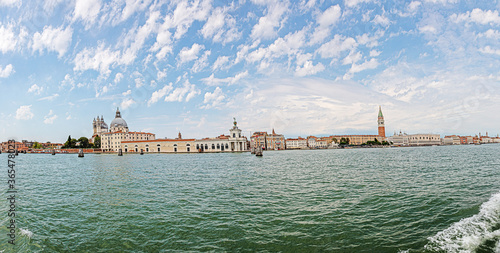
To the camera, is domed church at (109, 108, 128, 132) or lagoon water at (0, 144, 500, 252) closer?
lagoon water at (0, 144, 500, 252)

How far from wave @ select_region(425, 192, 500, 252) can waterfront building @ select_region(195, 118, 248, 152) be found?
100m

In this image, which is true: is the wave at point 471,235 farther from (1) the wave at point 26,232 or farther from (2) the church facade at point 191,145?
(2) the church facade at point 191,145

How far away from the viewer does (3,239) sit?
21.1 ft

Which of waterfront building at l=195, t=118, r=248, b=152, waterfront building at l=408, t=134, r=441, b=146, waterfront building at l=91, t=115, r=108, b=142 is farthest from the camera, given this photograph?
waterfront building at l=408, t=134, r=441, b=146

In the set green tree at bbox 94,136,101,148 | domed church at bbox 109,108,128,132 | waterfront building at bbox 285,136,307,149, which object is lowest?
waterfront building at bbox 285,136,307,149

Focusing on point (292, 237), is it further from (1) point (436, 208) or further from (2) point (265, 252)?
(1) point (436, 208)

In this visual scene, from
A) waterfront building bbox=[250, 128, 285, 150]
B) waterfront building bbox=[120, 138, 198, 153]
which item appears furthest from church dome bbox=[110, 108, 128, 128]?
waterfront building bbox=[250, 128, 285, 150]

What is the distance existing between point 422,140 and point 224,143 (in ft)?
431

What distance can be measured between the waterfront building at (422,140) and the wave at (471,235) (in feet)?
605

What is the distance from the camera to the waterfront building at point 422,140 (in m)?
168

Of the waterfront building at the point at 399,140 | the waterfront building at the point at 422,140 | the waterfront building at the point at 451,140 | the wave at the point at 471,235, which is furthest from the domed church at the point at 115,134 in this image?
the waterfront building at the point at 451,140

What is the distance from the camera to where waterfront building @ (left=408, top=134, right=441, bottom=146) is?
167750 millimetres

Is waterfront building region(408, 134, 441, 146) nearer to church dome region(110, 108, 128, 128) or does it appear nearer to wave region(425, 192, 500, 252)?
church dome region(110, 108, 128, 128)

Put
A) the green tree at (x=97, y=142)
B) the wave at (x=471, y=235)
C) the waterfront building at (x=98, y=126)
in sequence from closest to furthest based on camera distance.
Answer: the wave at (x=471, y=235), the green tree at (x=97, y=142), the waterfront building at (x=98, y=126)
